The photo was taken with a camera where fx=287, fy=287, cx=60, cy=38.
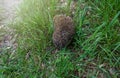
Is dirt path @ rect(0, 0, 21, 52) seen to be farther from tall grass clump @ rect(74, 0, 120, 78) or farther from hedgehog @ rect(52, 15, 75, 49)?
tall grass clump @ rect(74, 0, 120, 78)

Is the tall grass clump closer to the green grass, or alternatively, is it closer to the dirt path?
the green grass

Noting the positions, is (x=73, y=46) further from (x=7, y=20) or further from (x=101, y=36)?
(x=7, y=20)

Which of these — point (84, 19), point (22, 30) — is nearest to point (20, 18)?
point (22, 30)

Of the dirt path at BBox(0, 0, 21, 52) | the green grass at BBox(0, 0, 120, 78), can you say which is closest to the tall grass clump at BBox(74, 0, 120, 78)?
the green grass at BBox(0, 0, 120, 78)

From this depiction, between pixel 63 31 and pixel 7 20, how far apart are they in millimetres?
1109

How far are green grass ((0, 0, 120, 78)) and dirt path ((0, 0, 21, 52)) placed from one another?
12 cm

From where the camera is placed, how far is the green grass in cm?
366

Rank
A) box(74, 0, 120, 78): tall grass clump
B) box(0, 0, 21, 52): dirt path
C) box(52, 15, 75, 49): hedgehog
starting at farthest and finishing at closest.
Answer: box(0, 0, 21, 52): dirt path → box(52, 15, 75, 49): hedgehog → box(74, 0, 120, 78): tall grass clump

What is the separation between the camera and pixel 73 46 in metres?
3.92

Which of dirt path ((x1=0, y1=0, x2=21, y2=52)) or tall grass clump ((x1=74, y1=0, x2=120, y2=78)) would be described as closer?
tall grass clump ((x1=74, y1=0, x2=120, y2=78))

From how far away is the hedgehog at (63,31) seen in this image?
3.77 meters

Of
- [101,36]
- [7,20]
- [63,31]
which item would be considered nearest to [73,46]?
[63,31]

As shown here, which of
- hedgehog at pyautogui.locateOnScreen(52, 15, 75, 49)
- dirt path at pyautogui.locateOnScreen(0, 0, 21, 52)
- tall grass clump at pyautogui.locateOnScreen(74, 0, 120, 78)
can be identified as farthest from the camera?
dirt path at pyautogui.locateOnScreen(0, 0, 21, 52)

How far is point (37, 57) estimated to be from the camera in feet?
12.8
